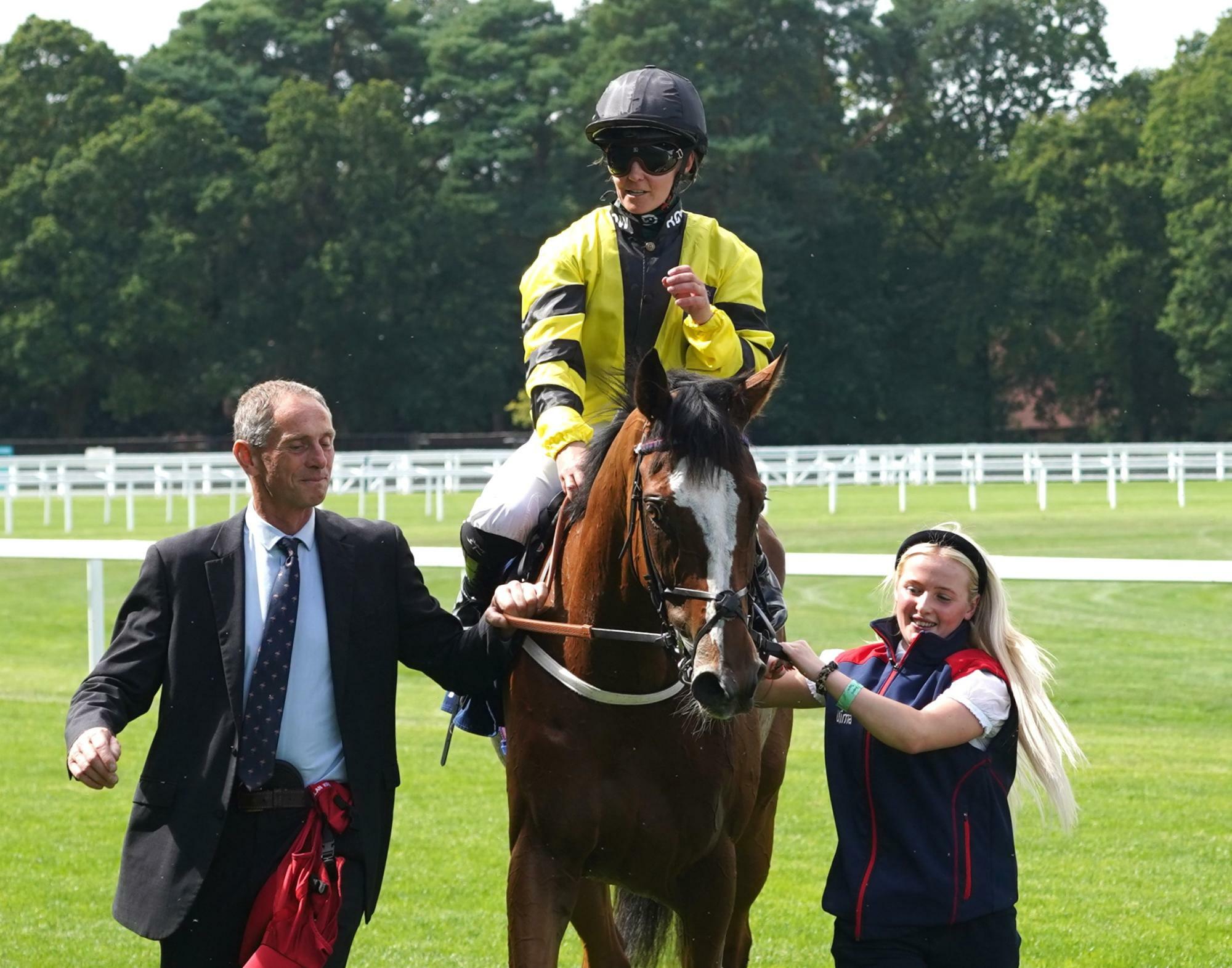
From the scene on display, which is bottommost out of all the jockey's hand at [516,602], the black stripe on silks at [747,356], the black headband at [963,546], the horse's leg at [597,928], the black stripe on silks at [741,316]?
the horse's leg at [597,928]

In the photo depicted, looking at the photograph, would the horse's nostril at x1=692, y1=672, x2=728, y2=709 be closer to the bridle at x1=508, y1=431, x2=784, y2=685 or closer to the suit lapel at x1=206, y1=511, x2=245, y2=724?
the bridle at x1=508, y1=431, x2=784, y2=685

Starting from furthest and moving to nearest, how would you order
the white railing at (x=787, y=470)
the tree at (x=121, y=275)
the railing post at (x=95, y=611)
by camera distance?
the tree at (x=121, y=275)
the white railing at (x=787, y=470)
the railing post at (x=95, y=611)

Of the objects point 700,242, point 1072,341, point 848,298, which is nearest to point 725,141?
point 848,298

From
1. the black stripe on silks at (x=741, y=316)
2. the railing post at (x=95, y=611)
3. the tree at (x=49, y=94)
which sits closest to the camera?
the black stripe on silks at (x=741, y=316)

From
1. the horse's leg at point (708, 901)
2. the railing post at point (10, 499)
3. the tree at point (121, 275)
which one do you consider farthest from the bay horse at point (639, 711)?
the tree at point (121, 275)

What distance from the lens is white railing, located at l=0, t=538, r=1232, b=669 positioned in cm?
798

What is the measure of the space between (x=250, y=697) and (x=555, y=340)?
1.21m

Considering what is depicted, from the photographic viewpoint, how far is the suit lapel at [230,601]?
3.64 m

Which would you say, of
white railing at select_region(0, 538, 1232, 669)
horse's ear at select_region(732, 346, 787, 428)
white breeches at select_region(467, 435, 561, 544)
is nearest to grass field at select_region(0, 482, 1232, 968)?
white railing at select_region(0, 538, 1232, 669)

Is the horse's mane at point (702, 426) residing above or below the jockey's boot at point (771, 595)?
above

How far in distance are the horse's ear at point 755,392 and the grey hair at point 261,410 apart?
0.89 m

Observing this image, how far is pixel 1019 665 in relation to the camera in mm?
3730

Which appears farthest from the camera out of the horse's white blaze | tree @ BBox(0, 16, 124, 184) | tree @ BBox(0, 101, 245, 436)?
tree @ BBox(0, 16, 124, 184)

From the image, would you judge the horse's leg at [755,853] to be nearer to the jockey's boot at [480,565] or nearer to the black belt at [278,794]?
the jockey's boot at [480,565]
